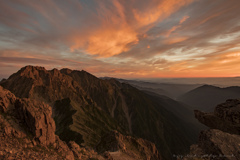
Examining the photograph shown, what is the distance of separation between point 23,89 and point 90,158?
200452mm

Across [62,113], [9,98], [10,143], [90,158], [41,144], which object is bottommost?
[62,113]

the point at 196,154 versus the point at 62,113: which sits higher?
the point at 196,154

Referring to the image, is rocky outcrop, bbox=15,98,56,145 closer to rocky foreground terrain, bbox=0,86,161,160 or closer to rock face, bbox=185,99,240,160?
rocky foreground terrain, bbox=0,86,161,160

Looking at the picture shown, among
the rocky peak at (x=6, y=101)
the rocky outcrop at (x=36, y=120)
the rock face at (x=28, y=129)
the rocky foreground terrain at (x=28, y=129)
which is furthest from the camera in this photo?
the rocky peak at (x=6, y=101)

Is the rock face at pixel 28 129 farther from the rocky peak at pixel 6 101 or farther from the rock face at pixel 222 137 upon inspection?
the rock face at pixel 222 137

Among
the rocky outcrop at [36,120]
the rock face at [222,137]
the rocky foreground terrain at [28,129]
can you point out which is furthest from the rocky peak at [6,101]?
the rock face at [222,137]

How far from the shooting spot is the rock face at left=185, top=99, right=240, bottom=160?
101ft

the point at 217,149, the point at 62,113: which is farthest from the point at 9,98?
the point at 62,113

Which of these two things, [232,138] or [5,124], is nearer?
[5,124]

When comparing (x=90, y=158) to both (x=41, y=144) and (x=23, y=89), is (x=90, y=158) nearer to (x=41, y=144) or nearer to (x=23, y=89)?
(x=41, y=144)

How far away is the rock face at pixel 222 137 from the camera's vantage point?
3092 centimetres

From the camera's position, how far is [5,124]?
29734 millimetres

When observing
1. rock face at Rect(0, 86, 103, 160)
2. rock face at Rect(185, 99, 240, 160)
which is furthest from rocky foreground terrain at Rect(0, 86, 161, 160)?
rock face at Rect(185, 99, 240, 160)

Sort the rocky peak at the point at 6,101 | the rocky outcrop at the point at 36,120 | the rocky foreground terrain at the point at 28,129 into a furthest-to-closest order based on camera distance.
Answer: the rocky peak at the point at 6,101, the rocky outcrop at the point at 36,120, the rocky foreground terrain at the point at 28,129
